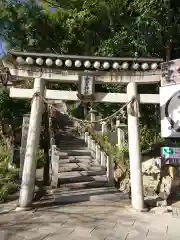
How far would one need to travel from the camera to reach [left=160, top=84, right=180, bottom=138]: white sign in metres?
8.43

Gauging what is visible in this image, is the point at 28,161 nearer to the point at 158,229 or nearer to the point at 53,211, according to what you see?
the point at 53,211

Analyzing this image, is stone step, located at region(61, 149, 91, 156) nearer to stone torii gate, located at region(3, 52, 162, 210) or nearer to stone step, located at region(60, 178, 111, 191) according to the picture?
stone step, located at region(60, 178, 111, 191)

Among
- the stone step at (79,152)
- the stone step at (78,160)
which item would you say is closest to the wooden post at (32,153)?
the stone step at (78,160)

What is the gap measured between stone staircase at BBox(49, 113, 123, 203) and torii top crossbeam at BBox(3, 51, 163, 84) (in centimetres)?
381

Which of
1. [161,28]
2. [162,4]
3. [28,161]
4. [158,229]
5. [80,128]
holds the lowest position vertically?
[158,229]

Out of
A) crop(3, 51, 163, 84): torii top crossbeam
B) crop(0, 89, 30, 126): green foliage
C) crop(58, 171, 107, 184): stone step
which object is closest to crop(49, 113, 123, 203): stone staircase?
crop(58, 171, 107, 184): stone step

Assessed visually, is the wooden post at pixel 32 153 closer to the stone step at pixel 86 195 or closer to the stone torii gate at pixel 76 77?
A: the stone torii gate at pixel 76 77

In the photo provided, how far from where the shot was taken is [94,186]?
1086cm

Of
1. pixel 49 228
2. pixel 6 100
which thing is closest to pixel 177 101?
pixel 49 228

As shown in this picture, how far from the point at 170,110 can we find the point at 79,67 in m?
3.05

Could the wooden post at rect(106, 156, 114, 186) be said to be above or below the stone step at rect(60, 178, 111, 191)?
above

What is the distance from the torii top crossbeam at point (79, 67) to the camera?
827 centimetres

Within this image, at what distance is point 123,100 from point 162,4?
544 cm

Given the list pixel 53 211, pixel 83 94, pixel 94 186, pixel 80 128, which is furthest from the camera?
pixel 80 128
